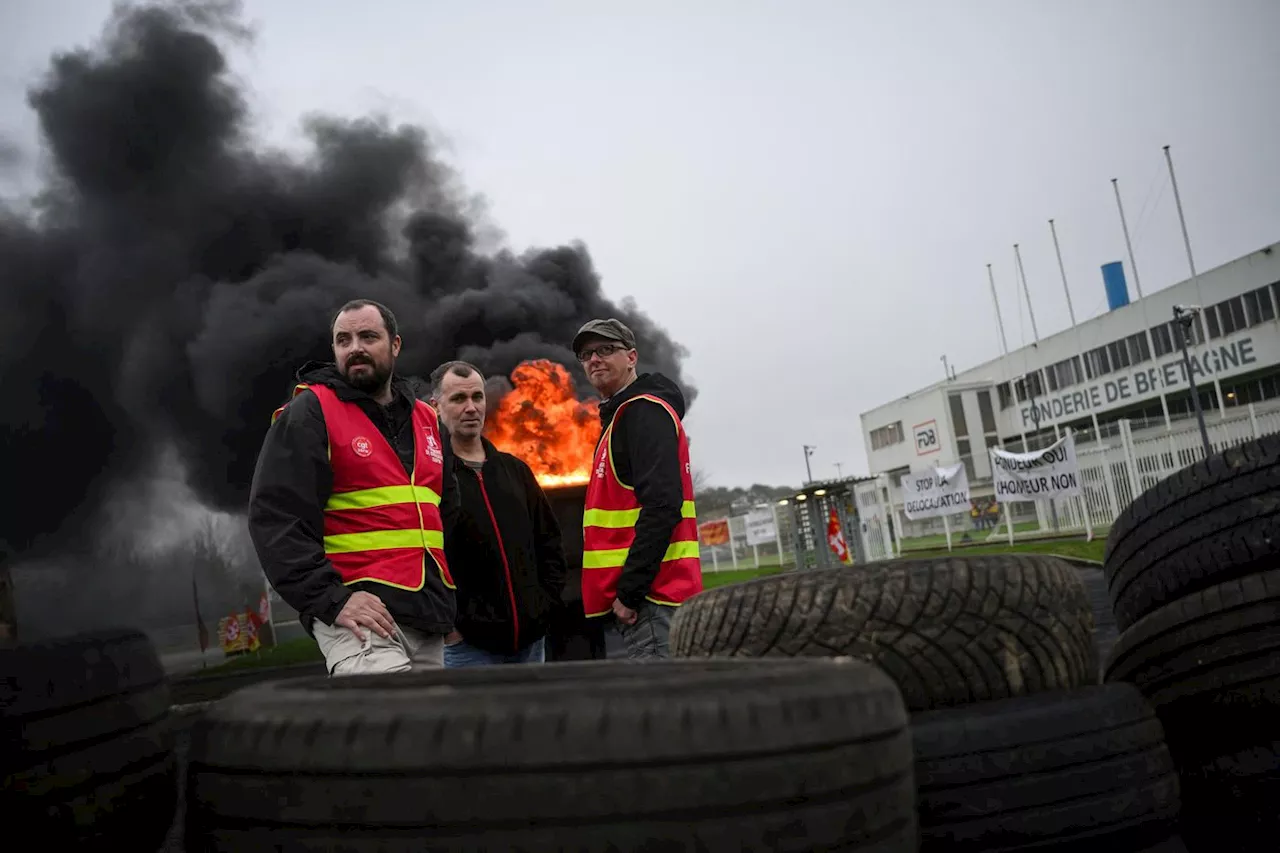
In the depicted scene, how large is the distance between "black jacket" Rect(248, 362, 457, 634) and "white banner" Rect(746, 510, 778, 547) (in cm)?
2580

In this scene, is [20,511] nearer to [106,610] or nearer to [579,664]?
[106,610]

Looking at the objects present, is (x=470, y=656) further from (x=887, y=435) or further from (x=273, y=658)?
(x=887, y=435)

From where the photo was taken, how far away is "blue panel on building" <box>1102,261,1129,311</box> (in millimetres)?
44312

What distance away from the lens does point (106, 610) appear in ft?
85.5

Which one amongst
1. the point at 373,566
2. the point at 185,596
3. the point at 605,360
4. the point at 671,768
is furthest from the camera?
the point at 185,596

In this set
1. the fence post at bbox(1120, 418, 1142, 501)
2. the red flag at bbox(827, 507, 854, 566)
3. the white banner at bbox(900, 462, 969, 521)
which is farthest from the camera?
the white banner at bbox(900, 462, 969, 521)

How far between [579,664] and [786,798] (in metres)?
0.86

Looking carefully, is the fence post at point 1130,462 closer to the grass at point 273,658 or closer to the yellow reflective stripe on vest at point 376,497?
the grass at point 273,658

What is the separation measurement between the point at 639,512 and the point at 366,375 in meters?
1.39

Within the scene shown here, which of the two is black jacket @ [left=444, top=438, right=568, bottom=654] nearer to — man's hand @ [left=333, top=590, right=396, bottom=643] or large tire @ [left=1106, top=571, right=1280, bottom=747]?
man's hand @ [left=333, top=590, right=396, bottom=643]

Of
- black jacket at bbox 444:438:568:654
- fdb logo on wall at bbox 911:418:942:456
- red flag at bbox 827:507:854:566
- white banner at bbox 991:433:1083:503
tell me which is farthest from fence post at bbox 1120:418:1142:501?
fdb logo on wall at bbox 911:418:942:456

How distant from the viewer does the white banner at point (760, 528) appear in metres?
28.6

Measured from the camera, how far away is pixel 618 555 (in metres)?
4.08

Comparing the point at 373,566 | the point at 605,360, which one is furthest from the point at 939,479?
the point at 373,566
